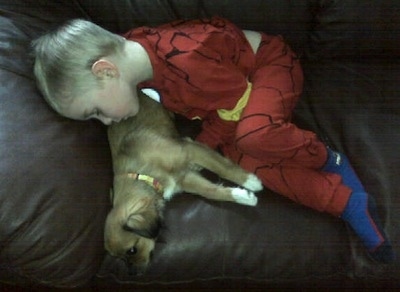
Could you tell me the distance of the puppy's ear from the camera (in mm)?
1394

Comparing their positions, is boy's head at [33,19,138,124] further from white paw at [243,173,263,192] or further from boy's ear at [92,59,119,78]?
white paw at [243,173,263,192]

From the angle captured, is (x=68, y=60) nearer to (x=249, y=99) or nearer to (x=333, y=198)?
(x=249, y=99)

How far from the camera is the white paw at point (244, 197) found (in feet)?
4.75

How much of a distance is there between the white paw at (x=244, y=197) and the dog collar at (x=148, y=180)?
0.87 feet

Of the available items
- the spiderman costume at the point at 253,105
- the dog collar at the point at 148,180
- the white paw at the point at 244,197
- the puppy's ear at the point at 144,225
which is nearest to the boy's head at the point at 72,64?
the spiderman costume at the point at 253,105

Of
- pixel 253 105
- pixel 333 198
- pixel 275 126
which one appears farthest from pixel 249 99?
pixel 333 198

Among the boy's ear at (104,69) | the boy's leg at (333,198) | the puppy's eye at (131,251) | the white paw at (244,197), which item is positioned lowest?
the puppy's eye at (131,251)

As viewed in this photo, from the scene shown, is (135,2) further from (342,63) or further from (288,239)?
(288,239)

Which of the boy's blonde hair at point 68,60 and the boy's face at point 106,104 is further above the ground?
the boy's blonde hair at point 68,60

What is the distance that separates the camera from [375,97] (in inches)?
66.6

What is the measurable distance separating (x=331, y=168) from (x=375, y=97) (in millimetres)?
392

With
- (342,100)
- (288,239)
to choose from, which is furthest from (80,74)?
(342,100)

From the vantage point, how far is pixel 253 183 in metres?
1.52

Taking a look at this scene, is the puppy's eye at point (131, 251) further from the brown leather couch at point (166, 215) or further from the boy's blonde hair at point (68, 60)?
the boy's blonde hair at point (68, 60)
